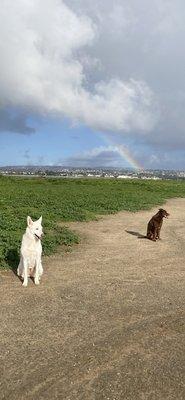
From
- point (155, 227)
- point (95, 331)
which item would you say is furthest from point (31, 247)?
point (155, 227)

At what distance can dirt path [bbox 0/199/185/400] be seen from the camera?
332 inches

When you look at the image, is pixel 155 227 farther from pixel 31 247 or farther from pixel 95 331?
pixel 95 331

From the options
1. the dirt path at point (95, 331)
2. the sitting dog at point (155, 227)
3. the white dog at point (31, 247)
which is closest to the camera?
the dirt path at point (95, 331)

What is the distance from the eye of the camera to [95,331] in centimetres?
1070

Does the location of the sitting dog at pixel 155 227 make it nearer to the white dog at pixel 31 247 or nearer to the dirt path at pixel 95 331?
the dirt path at pixel 95 331

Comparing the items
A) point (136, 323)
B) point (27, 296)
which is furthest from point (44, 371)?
point (27, 296)

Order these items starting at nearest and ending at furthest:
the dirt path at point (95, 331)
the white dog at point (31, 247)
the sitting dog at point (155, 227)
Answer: the dirt path at point (95, 331), the white dog at point (31, 247), the sitting dog at point (155, 227)

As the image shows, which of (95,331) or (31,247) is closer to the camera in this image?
(95,331)

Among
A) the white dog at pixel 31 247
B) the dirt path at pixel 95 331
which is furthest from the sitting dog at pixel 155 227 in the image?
the white dog at pixel 31 247

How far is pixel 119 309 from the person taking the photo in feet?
39.9

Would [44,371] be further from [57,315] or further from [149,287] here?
[149,287]

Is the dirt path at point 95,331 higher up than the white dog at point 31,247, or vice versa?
the white dog at point 31,247

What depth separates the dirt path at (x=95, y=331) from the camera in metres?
8.44

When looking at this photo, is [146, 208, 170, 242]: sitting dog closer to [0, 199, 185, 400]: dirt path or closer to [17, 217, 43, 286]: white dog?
[0, 199, 185, 400]: dirt path
